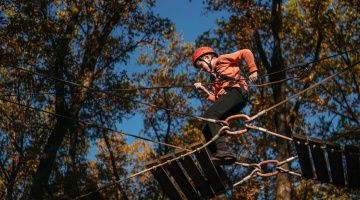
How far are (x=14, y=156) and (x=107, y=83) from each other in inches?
143

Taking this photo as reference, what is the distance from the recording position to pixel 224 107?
6.36 meters

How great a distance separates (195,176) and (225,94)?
3.44 ft

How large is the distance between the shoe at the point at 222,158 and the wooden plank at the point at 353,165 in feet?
4.29

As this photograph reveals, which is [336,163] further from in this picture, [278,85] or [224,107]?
[278,85]

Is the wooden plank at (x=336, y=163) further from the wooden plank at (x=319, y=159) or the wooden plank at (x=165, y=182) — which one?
the wooden plank at (x=165, y=182)

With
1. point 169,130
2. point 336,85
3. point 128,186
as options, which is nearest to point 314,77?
point 336,85

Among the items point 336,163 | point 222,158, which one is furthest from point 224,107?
point 336,163

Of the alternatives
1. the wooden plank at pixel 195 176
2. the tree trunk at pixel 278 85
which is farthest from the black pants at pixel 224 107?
the tree trunk at pixel 278 85

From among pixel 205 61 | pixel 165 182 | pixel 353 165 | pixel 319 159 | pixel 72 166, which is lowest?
pixel 353 165

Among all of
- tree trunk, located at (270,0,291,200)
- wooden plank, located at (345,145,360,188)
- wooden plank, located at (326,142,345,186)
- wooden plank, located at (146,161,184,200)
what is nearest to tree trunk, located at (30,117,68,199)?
tree trunk, located at (270,0,291,200)

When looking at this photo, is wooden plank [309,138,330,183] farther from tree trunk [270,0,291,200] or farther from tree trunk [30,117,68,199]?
tree trunk [270,0,291,200]

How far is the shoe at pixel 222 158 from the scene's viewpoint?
6.20 meters

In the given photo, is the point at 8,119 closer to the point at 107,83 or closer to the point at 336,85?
the point at 107,83

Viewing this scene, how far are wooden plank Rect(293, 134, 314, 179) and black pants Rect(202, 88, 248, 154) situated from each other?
79 cm
